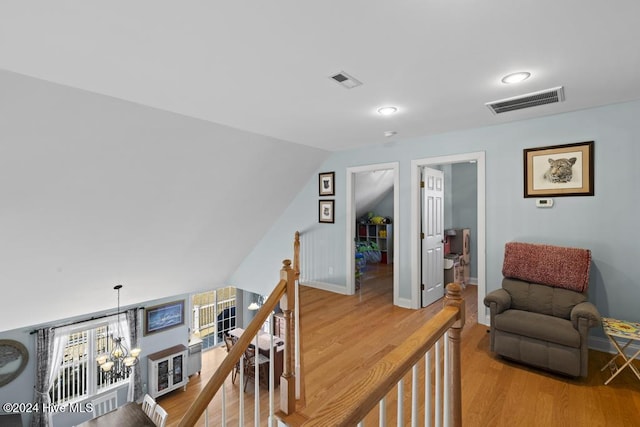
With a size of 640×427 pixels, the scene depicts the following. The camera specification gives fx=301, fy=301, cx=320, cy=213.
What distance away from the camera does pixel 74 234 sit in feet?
12.6

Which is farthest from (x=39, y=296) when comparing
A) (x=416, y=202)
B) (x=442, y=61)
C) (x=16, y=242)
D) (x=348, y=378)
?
(x=442, y=61)

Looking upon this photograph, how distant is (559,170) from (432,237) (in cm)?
175

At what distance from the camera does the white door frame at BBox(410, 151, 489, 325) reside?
11.9 ft

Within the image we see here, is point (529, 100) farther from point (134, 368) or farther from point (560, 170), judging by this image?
point (134, 368)

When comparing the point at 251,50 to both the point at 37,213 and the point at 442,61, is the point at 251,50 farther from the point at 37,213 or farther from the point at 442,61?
the point at 37,213

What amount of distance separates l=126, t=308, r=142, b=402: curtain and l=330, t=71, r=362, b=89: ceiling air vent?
693cm

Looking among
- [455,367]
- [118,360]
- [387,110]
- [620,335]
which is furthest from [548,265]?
[118,360]

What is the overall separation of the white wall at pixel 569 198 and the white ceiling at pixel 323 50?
1.01ft

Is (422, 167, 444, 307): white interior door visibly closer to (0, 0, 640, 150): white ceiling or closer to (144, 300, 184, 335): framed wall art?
(0, 0, 640, 150): white ceiling

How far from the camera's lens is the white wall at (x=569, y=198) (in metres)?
2.86

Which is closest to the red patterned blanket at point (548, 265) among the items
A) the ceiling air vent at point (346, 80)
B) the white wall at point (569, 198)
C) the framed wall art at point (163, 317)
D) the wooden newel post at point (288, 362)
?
the white wall at point (569, 198)

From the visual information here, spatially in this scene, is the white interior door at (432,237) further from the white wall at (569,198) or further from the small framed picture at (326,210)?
the small framed picture at (326,210)

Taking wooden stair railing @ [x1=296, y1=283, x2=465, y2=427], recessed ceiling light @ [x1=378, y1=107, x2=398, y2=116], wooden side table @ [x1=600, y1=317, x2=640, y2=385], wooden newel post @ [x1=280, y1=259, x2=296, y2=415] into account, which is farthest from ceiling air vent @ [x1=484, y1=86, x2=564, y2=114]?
wooden newel post @ [x1=280, y1=259, x2=296, y2=415]

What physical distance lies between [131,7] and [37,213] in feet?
9.83
